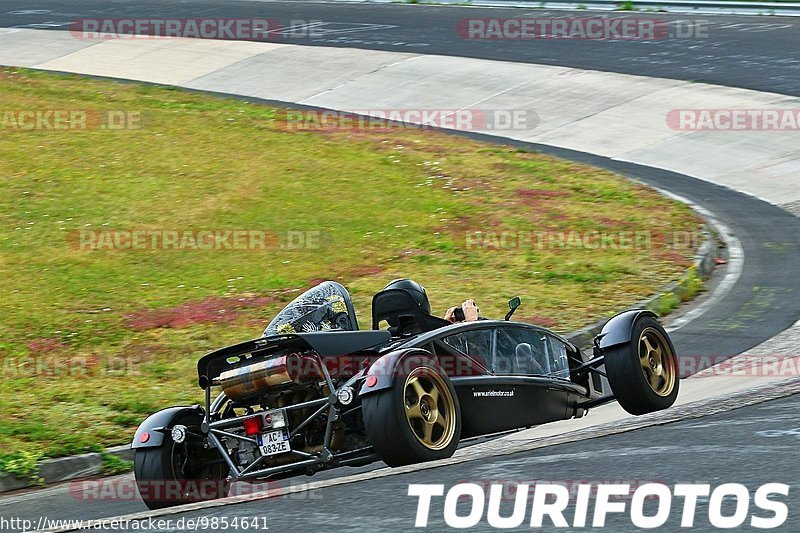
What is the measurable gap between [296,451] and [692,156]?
1562cm

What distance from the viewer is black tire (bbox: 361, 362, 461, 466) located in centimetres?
693

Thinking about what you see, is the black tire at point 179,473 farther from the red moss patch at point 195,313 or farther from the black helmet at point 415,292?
the red moss patch at point 195,313

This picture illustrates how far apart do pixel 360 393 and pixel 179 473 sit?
1492 millimetres

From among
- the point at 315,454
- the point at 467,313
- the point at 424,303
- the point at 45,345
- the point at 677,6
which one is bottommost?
the point at 45,345

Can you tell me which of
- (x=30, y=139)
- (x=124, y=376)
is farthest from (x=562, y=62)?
(x=124, y=376)

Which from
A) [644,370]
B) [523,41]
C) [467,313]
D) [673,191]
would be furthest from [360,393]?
[523,41]

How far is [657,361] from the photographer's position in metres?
8.91

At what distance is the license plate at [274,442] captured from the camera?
7.32m

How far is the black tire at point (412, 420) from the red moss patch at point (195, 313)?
6.53m

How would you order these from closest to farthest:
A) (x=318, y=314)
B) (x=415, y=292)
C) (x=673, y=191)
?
(x=318, y=314) → (x=415, y=292) → (x=673, y=191)

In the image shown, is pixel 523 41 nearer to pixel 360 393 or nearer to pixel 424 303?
pixel 424 303

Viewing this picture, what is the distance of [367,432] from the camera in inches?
276

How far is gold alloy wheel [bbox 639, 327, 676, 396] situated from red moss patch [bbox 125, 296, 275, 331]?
597 centimetres

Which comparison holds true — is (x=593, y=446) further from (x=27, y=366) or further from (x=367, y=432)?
(x=27, y=366)
